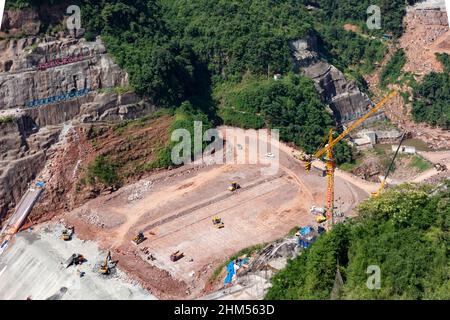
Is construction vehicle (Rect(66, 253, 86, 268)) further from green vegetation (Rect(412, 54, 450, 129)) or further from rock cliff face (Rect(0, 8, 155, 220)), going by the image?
green vegetation (Rect(412, 54, 450, 129))

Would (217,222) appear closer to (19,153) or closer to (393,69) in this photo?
(19,153)

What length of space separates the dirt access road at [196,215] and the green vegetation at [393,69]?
28903 mm

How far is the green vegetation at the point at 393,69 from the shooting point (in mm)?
96025

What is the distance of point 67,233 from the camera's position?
206ft

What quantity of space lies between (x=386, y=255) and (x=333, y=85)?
45.8 metres

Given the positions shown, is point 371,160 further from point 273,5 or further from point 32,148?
point 32,148

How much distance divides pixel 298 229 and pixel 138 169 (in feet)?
64.2

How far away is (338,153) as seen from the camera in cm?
7731

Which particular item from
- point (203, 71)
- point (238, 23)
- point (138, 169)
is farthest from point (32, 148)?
point (238, 23)

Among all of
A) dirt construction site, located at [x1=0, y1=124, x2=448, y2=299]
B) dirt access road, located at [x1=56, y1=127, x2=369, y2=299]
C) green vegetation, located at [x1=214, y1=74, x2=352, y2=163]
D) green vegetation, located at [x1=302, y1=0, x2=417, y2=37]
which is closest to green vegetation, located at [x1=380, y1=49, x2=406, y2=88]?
green vegetation, located at [x1=302, y1=0, x2=417, y2=37]

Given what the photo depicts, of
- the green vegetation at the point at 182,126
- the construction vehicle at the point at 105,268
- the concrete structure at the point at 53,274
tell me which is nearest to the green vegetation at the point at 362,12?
the green vegetation at the point at 182,126

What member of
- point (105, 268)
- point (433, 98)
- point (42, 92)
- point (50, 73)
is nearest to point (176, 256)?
point (105, 268)

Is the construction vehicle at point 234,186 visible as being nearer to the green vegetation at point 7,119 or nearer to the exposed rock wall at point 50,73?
the exposed rock wall at point 50,73

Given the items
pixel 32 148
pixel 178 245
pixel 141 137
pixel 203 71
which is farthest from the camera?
pixel 203 71
